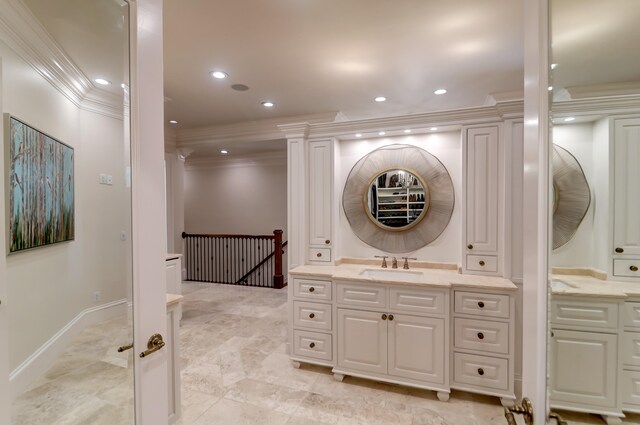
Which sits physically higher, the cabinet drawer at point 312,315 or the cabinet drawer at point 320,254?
the cabinet drawer at point 320,254

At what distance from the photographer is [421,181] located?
3111mm

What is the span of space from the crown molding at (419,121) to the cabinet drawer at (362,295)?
160 cm

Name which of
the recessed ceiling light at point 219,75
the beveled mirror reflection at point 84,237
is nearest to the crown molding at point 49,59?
the beveled mirror reflection at point 84,237

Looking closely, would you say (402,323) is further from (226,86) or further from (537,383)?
(226,86)

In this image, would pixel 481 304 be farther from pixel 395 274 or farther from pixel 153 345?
pixel 153 345

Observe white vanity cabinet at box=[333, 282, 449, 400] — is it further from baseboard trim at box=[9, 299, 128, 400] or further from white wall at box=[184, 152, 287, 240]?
white wall at box=[184, 152, 287, 240]

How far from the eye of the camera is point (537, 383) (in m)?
0.77

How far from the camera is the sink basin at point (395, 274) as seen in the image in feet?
8.63

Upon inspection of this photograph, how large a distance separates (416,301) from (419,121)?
174 centimetres

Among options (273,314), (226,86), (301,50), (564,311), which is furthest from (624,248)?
(273,314)

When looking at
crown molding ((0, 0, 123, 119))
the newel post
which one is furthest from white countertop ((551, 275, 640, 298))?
the newel post

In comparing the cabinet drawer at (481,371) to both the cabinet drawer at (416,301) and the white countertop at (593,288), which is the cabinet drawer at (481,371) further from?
the white countertop at (593,288)

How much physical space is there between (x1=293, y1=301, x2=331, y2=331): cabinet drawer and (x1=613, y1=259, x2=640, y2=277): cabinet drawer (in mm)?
2242

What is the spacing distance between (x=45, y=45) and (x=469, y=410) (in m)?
3.26
